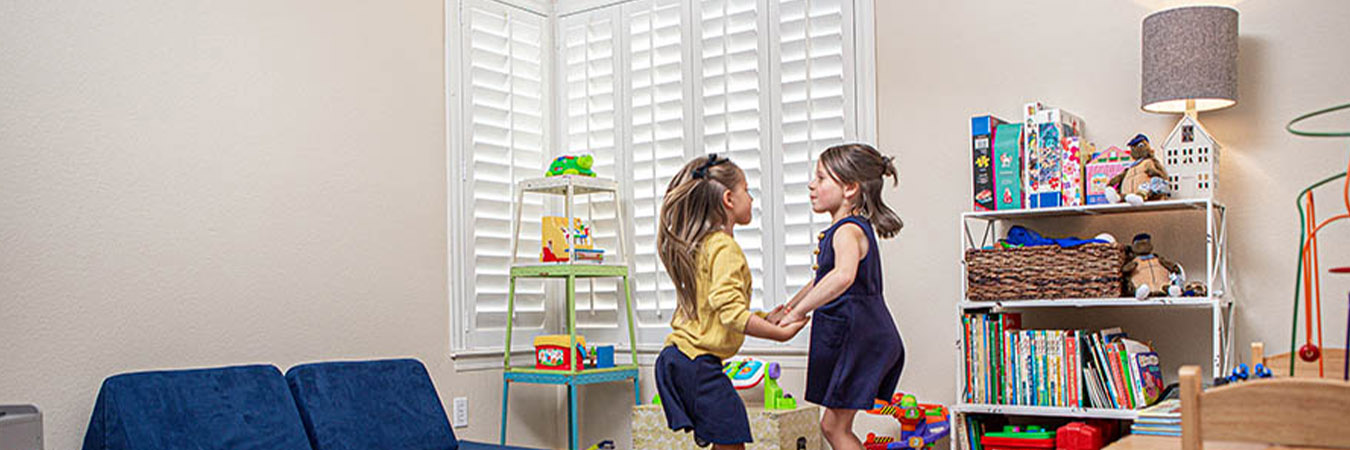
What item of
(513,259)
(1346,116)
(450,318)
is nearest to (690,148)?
(513,259)

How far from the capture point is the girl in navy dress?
2959 mm

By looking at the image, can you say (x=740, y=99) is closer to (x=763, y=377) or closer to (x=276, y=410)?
(x=763, y=377)

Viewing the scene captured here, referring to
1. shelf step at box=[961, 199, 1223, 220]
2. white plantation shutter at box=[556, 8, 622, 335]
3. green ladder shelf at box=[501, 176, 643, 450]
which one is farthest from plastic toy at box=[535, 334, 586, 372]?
shelf step at box=[961, 199, 1223, 220]

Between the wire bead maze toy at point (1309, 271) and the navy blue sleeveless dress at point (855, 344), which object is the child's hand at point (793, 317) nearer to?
the navy blue sleeveless dress at point (855, 344)

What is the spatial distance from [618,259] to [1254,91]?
7.57ft

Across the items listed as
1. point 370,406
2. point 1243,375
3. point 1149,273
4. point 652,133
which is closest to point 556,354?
point 370,406

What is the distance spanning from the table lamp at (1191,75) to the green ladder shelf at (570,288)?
198 cm

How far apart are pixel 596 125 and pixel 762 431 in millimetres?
1534

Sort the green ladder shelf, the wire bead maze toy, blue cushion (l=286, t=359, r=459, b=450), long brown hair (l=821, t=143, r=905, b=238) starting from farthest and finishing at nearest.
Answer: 1. the green ladder shelf
2. blue cushion (l=286, t=359, r=459, b=450)
3. long brown hair (l=821, t=143, r=905, b=238)
4. the wire bead maze toy

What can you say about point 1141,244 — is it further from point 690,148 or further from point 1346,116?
point 690,148

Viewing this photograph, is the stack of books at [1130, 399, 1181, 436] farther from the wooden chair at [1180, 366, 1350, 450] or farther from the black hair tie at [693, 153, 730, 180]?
the wooden chair at [1180, 366, 1350, 450]

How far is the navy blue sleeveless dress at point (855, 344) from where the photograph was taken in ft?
9.75

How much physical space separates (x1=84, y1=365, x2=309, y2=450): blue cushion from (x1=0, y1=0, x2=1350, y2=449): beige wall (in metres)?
0.23

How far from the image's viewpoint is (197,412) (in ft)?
9.93
